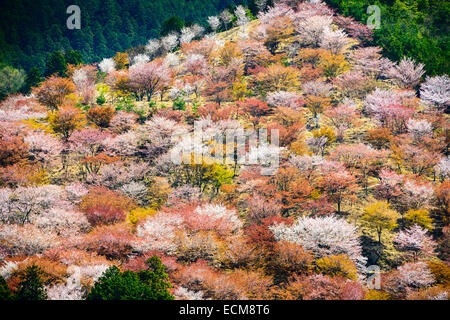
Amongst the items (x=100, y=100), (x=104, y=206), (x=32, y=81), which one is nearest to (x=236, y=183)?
(x=104, y=206)

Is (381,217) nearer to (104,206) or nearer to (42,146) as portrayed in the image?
(104,206)

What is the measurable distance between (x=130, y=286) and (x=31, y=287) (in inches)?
214

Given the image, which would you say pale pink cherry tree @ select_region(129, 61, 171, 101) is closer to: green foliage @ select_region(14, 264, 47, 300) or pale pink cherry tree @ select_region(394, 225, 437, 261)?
green foliage @ select_region(14, 264, 47, 300)

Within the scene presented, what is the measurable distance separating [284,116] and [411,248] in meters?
17.8

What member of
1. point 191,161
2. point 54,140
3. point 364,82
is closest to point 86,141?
point 54,140

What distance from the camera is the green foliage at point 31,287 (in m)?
17.1

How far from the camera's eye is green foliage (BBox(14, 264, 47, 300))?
56.0ft

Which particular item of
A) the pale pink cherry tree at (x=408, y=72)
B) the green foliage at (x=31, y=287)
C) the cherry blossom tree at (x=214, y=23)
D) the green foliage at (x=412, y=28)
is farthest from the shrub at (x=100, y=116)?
the cherry blossom tree at (x=214, y=23)

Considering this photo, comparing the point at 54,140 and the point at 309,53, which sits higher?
the point at 309,53

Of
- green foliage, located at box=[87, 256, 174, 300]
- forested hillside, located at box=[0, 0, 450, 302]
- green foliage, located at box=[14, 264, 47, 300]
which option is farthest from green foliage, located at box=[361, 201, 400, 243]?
green foliage, located at box=[14, 264, 47, 300]

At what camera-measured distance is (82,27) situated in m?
120

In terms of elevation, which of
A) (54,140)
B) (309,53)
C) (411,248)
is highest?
(309,53)
